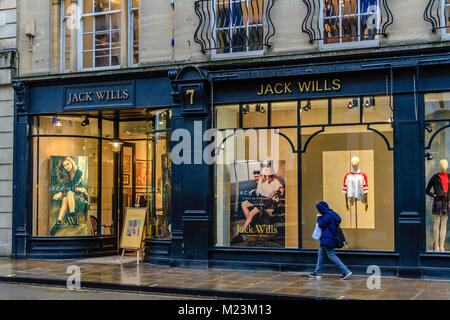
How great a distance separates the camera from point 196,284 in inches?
478

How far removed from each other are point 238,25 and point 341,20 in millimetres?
2441

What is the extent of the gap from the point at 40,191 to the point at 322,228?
809cm

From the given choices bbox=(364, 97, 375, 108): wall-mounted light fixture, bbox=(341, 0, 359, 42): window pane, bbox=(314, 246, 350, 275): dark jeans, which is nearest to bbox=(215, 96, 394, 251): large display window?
bbox=(364, 97, 375, 108): wall-mounted light fixture

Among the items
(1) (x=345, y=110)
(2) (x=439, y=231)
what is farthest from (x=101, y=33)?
(2) (x=439, y=231)

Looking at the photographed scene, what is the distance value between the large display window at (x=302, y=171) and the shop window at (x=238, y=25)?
1.41 meters

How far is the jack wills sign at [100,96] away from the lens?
51.2 feet

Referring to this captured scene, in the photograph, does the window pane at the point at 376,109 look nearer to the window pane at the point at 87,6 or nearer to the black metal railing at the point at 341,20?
the black metal railing at the point at 341,20

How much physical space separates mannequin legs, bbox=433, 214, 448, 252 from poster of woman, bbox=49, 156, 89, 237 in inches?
358

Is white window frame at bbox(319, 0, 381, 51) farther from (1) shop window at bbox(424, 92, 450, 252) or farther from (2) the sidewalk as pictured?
(2) the sidewalk

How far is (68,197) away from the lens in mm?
16781

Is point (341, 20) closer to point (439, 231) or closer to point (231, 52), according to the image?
point (231, 52)

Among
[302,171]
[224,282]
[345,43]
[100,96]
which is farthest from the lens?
[100,96]

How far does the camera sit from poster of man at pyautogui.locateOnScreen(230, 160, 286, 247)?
14.3m

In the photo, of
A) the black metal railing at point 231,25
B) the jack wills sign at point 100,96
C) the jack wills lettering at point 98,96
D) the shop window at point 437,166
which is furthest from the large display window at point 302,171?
the jack wills lettering at point 98,96
